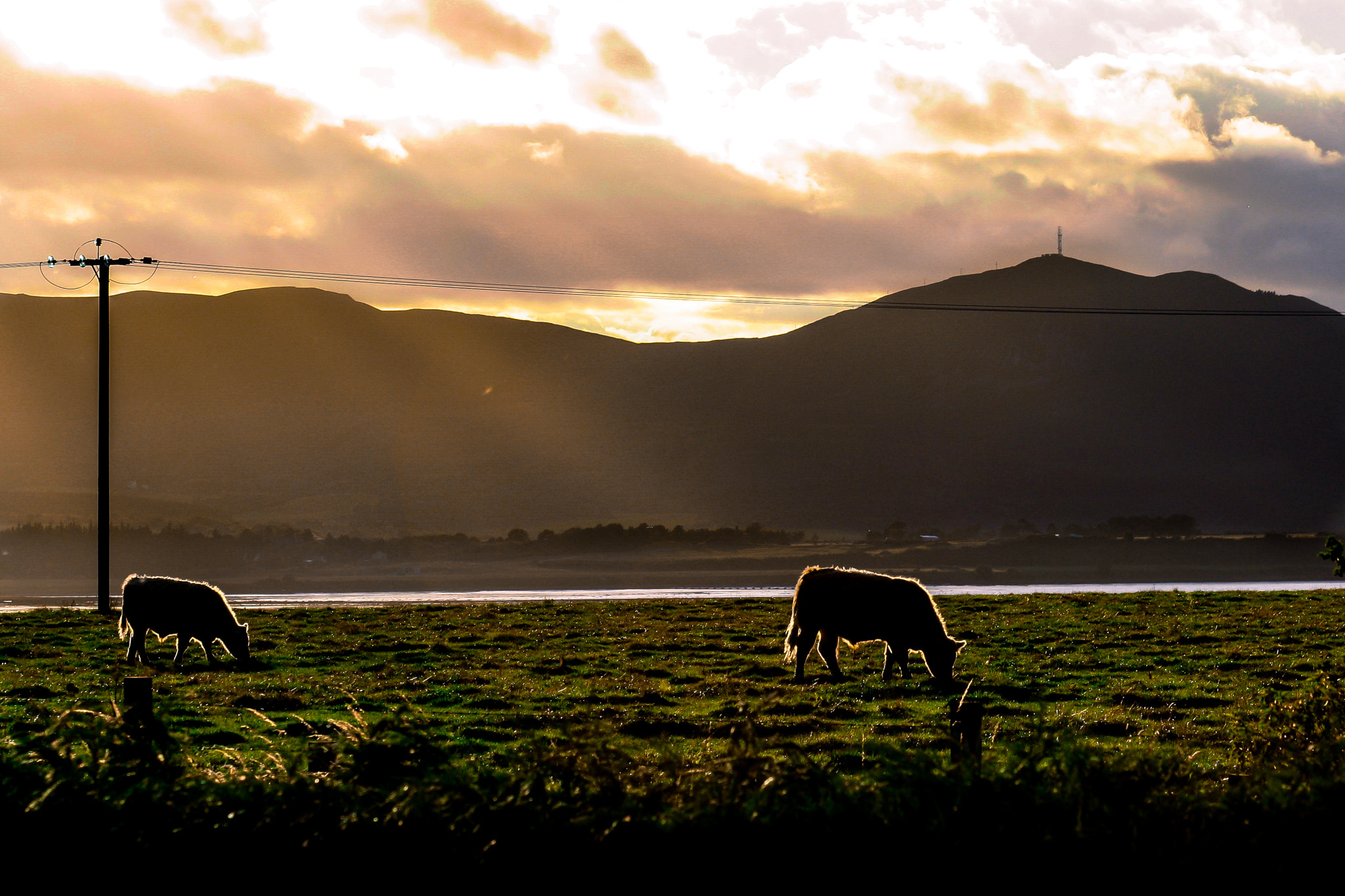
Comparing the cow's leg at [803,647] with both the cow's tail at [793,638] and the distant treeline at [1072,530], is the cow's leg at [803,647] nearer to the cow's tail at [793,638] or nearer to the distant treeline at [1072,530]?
the cow's tail at [793,638]

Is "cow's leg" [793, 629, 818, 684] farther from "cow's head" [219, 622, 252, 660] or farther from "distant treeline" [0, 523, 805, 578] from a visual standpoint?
"distant treeline" [0, 523, 805, 578]

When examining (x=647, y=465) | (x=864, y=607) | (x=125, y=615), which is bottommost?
(x=125, y=615)

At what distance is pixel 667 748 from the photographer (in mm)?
7125

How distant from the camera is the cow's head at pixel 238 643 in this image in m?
23.0

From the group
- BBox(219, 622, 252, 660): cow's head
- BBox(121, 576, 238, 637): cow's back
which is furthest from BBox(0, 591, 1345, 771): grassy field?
BBox(121, 576, 238, 637): cow's back

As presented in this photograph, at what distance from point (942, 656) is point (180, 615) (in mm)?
14930

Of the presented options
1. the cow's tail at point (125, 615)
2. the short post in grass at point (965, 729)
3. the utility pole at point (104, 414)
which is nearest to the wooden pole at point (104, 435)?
the utility pole at point (104, 414)

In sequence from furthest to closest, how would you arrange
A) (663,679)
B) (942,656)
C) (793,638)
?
(793,638)
(663,679)
(942,656)

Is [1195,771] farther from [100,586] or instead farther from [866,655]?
[100,586]

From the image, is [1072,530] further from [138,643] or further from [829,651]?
[138,643]

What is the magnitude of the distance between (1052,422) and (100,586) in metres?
181

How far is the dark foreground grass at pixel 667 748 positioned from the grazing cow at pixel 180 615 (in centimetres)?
80

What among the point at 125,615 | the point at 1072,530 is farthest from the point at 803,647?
the point at 1072,530

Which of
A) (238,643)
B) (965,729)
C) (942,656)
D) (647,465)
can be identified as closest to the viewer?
(965,729)
